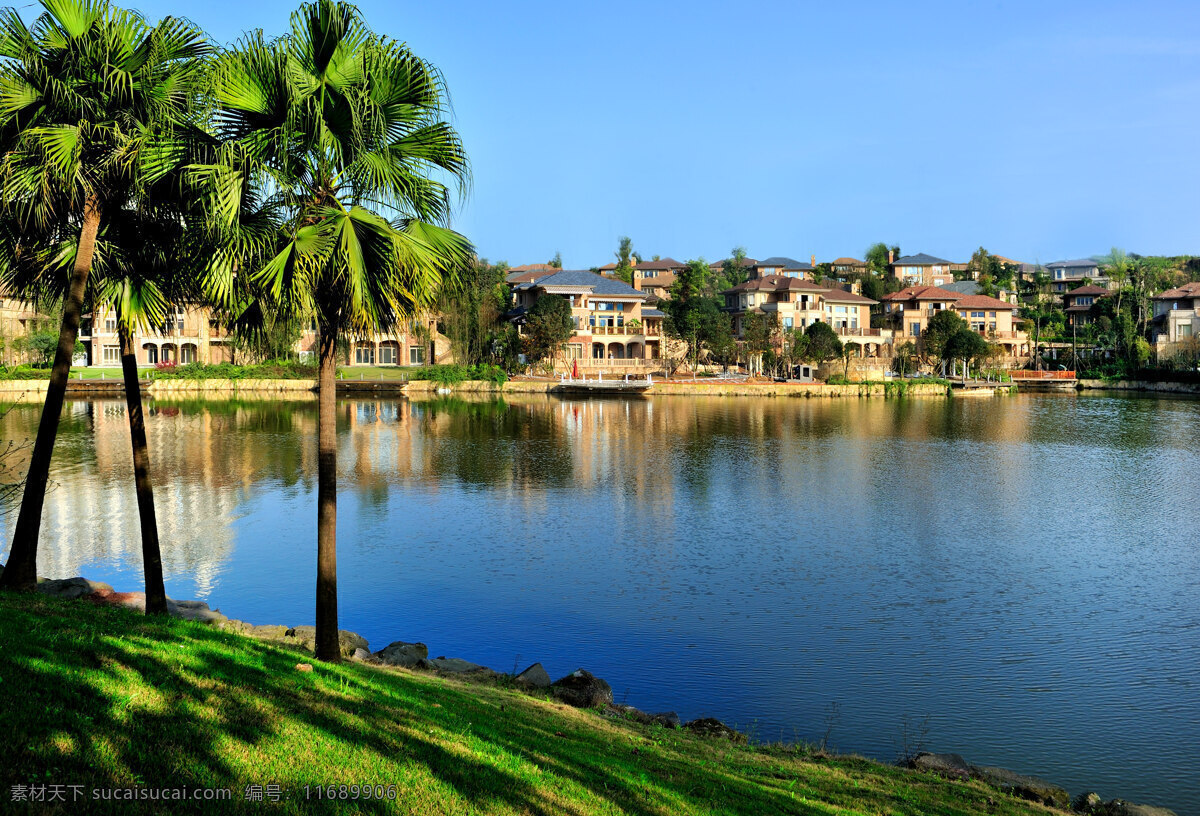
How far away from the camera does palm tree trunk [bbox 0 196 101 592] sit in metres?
12.3

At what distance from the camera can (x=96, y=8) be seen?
40.9ft

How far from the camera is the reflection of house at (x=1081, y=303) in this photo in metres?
123

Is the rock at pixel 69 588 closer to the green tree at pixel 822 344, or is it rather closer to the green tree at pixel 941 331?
the green tree at pixel 822 344

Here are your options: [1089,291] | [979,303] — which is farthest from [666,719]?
[1089,291]

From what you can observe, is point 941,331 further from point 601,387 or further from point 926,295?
point 601,387

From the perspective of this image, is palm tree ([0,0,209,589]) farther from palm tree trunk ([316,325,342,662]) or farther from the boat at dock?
the boat at dock

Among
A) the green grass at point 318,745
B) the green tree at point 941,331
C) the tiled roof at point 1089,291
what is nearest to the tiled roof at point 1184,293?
the tiled roof at point 1089,291

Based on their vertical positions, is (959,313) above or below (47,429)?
above

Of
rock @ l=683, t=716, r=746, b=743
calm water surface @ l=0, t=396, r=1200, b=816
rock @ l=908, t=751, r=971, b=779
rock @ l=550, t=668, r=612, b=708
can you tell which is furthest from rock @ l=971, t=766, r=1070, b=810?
rock @ l=550, t=668, r=612, b=708

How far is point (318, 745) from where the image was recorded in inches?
294

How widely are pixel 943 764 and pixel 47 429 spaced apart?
12810 mm

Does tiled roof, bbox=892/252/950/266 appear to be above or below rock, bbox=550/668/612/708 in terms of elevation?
above

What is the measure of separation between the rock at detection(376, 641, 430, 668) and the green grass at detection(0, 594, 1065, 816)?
126 inches

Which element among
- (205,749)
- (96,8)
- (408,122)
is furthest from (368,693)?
(96,8)
